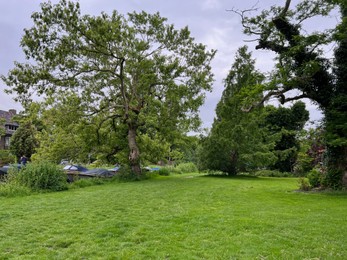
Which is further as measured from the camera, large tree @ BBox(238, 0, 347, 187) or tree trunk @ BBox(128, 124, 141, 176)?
tree trunk @ BBox(128, 124, 141, 176)

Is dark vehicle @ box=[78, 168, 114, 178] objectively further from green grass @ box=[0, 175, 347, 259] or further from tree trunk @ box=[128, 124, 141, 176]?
green grass @ box=[0, 175, 347, 259]

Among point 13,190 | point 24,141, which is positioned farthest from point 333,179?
point 24,141

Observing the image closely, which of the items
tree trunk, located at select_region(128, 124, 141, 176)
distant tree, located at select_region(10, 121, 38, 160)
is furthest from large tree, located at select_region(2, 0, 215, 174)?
distant tree, located at select_region(10, 121, 38, 160)

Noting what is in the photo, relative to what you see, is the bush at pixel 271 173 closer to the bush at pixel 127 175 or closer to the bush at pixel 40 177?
the bush at pixel 127 175

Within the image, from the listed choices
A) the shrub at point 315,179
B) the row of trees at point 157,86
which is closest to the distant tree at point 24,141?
the row of trees at point 157,86

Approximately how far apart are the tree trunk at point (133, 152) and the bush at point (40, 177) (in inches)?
244

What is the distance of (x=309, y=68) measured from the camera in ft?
35.5

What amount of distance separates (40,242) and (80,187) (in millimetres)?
9880

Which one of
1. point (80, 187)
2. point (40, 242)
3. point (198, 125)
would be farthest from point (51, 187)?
point (198, 125)

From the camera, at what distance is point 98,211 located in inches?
297

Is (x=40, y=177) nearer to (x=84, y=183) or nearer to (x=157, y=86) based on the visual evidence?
(x=84, y=183)

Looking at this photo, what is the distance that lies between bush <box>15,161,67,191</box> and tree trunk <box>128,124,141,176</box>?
6.20 meters

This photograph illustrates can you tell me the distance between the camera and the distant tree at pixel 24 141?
123 feet

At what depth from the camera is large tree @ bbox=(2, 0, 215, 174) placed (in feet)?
48.9
